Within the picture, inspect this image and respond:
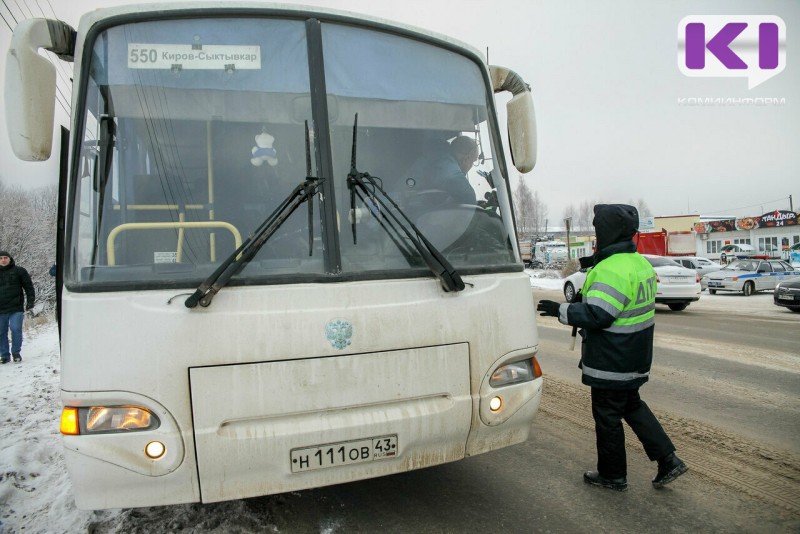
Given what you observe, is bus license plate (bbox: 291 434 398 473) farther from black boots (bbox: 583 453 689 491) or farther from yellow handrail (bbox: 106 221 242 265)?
black boots (bbox: 583 453 689 491)

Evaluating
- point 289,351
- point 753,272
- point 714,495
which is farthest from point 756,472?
point 753,272

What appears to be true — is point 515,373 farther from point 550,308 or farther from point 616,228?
point 616,228

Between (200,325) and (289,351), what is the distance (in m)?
0.40

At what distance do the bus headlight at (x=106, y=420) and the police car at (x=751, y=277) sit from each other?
2475 cm

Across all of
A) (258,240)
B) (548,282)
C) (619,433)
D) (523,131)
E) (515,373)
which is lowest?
(548,282)

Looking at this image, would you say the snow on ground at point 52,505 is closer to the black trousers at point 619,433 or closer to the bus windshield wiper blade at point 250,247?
the bus windshield wiper blade at point 250,247

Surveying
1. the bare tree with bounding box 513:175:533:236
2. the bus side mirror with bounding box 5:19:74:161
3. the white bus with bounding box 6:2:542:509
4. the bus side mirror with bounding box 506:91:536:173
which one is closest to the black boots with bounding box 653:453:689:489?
the white bus with bounding box 6:2:542:509

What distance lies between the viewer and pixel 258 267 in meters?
2.41

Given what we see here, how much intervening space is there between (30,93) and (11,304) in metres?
7.55

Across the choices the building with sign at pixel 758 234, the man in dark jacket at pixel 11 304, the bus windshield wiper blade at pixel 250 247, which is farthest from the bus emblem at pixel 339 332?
the building with sign at pixel 758 234

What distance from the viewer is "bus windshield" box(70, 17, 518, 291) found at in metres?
2.46

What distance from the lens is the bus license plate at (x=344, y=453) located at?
2369 millimetres

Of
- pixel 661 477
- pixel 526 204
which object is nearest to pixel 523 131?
pixel 661 477

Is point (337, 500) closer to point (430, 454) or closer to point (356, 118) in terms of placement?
point (430, 454)
